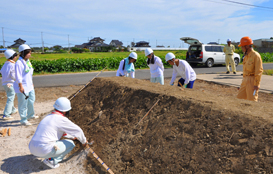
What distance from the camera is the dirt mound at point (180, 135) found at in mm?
2463

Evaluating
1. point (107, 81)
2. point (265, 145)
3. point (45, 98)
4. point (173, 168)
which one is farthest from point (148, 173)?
point (45, 98)

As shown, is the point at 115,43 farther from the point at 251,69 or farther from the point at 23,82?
the point at 251,69

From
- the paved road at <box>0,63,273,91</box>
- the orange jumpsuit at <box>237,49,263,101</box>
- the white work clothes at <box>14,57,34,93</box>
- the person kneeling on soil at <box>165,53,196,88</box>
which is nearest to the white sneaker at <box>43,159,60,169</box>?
the white work clothes at <box>14,57,34,93</box>

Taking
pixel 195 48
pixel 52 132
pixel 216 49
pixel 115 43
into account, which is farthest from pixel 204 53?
pixel 115 43

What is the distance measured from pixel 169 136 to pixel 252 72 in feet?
8.39

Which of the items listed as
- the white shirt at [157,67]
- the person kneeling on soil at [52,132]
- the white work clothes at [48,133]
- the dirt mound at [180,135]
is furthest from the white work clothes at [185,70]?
the white work clothes at [48,133]

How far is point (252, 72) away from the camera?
4348 mm

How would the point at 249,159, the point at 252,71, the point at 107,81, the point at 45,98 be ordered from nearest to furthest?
the point at 249,159
the point at 252,71
the point at 107,81
the point at 45,98

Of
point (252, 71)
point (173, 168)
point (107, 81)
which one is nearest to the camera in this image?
point (173, 168)

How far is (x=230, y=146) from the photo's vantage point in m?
2.56

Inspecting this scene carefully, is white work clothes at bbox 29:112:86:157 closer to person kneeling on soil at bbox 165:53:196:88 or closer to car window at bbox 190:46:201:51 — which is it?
person kneeling on soil at bbox 165:53:196:88

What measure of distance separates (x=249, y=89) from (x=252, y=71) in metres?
0.39

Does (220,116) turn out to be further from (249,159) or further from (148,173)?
(148,173)

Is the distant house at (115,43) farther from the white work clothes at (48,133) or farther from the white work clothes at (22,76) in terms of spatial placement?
the white work clothes at (48,133)
